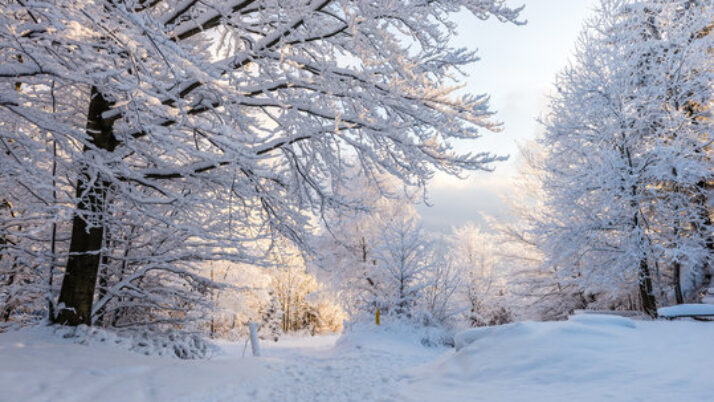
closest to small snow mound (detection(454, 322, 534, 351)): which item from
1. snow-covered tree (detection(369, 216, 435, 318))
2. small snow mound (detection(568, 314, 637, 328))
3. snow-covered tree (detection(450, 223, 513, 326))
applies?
small snow mound (detection(568, 314, 637, 328))

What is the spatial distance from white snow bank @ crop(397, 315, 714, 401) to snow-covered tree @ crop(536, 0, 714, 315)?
5637mm

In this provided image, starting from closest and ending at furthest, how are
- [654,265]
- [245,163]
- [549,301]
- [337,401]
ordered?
1. [245,163]
2. [337,401]
3. [654,265]
4. [549,301]

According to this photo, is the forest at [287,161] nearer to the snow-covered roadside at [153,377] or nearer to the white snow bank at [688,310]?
the snow-covered roadside at [153,377]

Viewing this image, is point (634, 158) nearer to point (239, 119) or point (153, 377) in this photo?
point (239, 119)

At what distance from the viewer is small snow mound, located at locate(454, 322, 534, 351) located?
5148mm

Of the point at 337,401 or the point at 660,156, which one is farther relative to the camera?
the point at 660,156

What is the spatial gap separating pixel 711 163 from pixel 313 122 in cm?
1180

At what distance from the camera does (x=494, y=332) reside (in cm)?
553

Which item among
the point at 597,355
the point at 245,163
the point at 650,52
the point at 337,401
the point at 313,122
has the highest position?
the point at 650,52

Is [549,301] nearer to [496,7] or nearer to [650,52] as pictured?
[650,52]

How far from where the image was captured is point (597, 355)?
3.95 metres

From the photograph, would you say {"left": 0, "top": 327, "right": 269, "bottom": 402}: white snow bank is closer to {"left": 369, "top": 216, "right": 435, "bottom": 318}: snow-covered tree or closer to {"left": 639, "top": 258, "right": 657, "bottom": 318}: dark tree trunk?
{"left": 369, "top": 216, "right": 435, "bottom": 318}: snow-covered tree

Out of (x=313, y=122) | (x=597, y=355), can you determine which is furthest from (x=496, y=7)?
(x=597, y=355)

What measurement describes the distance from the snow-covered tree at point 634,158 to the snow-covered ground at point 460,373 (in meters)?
5.70
